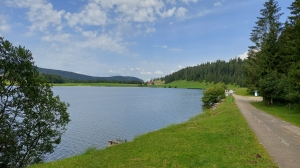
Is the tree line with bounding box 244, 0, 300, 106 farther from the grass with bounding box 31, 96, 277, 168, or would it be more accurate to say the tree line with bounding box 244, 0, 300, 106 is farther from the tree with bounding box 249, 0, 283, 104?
the grass with bounding box 31, 96, 277, 168

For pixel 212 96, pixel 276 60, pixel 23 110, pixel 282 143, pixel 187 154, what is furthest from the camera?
pixel 212 96

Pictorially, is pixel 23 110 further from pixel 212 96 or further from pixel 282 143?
pixel 212 96

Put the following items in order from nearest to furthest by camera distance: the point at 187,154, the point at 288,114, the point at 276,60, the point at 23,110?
the point at 187,154, the point at 23,110, the point at 288,114, the point at 276,60

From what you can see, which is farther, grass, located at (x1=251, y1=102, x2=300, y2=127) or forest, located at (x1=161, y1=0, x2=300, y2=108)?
forest, located at (x1=161, y1=0, x2=300, y2=108)

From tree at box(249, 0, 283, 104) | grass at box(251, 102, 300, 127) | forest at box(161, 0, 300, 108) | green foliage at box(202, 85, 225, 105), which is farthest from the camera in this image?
green foliage at box(202, 85, 225, 105)

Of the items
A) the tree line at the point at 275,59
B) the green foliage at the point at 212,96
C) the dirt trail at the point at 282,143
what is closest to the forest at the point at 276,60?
the tree line at the point at 275,59

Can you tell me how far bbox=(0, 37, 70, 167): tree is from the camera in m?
12.9

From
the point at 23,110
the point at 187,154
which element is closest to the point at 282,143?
the point at 187,154

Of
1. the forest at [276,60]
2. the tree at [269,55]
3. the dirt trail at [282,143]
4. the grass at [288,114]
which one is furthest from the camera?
the tree at [269,55]

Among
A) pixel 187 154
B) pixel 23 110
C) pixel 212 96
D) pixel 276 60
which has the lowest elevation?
pixel 187 154

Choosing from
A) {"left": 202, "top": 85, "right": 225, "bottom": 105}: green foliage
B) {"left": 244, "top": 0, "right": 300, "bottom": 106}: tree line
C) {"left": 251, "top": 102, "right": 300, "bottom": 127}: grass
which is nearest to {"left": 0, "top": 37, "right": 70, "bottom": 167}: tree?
{"left": 251, "top": 102, "right": 300, "bottom": 127}: grass

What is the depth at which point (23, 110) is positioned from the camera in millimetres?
13844

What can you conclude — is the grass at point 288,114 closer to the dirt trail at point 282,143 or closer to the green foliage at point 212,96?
the dirt trail at point 282,143

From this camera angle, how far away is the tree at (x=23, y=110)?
12.9 meters
